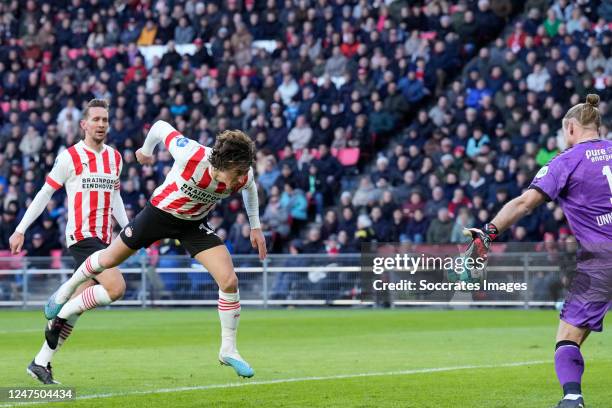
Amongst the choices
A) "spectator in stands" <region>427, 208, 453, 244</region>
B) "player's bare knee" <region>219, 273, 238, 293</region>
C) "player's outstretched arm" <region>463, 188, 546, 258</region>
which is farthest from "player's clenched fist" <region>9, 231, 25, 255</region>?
"spectator in stands" <region>427, 208, 453, 244</region>

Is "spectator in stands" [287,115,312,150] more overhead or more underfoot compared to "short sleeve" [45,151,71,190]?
more overhead

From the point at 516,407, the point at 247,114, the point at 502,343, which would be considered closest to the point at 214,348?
the point at 502,343

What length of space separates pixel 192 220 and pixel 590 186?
3.68m

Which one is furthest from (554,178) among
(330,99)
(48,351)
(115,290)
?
(330,99)

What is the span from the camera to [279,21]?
2948 centimetres

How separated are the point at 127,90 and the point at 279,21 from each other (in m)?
4.05

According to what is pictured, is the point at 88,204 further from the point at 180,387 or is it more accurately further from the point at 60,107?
the point at 60,107

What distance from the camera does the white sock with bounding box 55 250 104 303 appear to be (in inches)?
419

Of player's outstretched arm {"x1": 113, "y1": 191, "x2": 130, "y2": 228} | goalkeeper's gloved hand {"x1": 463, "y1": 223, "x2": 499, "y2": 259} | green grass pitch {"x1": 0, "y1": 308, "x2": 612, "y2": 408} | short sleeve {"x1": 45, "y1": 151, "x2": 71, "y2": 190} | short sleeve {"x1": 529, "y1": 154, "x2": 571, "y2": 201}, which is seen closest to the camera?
goalkeeper's gloved hand {"x1": 463, "y1": 223, "x2": 499, "y2": 259}

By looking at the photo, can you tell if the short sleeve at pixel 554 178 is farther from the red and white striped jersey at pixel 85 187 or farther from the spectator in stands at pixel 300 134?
the spectator in stands at pixel 300 134

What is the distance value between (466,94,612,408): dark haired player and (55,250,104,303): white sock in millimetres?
4178

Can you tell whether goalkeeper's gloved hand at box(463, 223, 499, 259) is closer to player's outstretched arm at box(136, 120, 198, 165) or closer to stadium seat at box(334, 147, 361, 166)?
player's outstretched arm at box(136, 120, 198, 165)

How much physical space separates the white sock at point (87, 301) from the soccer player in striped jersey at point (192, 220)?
6.6 inches

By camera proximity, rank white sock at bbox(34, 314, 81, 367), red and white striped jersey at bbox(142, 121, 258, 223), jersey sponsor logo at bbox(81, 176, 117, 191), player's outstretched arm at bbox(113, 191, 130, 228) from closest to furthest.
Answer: red and white striped jersey at bbox(142, 121, 258, 223)
white sock at bbox(34, 314, 81, 367)
jersey sponsor logo at bbox(81, 176, 117, 191)
player's outstretched arm at bbox(113, 191, 130, 228)
